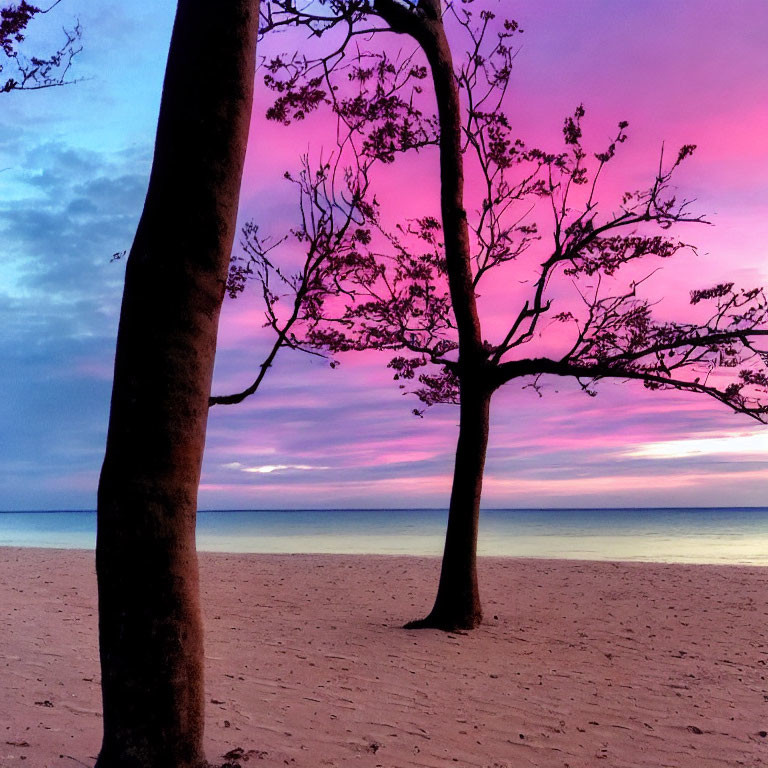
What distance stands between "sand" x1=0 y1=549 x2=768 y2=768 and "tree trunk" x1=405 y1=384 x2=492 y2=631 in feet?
1.56

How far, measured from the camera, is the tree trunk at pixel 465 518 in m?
Result: 10.5

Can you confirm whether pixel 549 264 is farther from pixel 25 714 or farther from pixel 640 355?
pixel 25 714

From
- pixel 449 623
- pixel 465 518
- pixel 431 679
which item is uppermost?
pixel 465 518

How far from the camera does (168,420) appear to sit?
384 centimetres

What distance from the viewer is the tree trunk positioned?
34.4ft

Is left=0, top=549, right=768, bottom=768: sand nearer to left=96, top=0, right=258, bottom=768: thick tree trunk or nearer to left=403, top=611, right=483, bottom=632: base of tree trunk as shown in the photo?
left=403, top=611, right=483, bottom=632: base of tree trunk

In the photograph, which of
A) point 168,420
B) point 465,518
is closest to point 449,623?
point 465,518

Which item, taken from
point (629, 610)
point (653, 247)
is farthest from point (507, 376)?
point (629, 610)

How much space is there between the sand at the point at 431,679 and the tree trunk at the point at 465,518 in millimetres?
474

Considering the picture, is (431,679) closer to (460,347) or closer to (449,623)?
(449,623)

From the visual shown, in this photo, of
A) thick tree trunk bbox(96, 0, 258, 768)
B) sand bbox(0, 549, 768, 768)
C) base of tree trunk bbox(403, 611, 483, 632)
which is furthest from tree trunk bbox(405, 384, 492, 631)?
thick tree trunk bbox(96, 0, 258, 768)

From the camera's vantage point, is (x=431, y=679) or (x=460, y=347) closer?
(x=431, y=679)

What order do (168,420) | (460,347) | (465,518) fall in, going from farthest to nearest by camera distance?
(460,347)
(465,518)
(168,420)

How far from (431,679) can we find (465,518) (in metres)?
3.23
